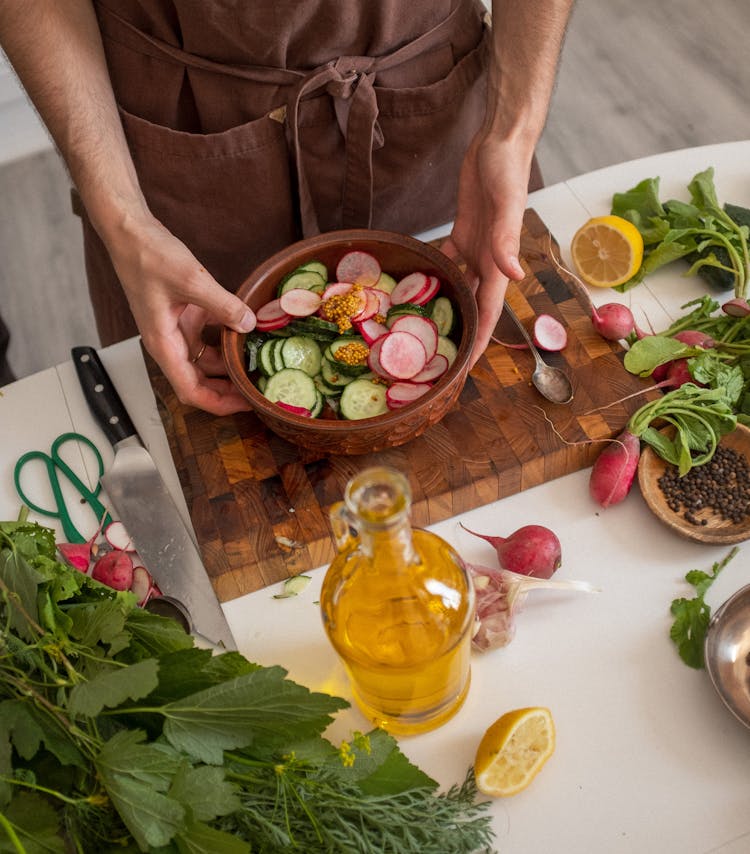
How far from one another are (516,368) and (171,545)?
64 cm

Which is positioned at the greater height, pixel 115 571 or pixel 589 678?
pixel 115 571

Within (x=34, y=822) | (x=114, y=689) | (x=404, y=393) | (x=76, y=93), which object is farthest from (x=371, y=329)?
(x=34, y=822)

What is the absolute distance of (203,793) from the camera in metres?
0.98

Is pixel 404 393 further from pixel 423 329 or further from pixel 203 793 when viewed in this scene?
pixel 203 793

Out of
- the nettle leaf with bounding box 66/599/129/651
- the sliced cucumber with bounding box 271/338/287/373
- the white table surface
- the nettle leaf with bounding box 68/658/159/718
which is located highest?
the nettle leaf with bounding box 68/658/159/718

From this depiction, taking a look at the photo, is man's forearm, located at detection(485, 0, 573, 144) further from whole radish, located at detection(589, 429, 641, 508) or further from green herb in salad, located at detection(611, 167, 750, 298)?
whole radish, located at detection(589, 429, 641, 508)

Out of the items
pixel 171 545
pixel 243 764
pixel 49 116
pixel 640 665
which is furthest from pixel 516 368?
pixel 49 116

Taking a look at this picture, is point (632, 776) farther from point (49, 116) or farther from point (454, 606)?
point (49, 116)

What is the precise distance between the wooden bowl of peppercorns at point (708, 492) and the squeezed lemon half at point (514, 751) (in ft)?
1.21

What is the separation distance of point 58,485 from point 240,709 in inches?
25.3

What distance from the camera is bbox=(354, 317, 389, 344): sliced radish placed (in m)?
1.48

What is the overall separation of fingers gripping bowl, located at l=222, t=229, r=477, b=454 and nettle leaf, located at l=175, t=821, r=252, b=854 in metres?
0.56

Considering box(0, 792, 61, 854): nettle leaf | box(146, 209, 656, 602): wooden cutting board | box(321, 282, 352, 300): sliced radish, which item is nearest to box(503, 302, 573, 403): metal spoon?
box(146, 209, 656, 602): wooden cutting board

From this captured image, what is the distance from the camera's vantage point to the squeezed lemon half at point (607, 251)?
162 centimetres
